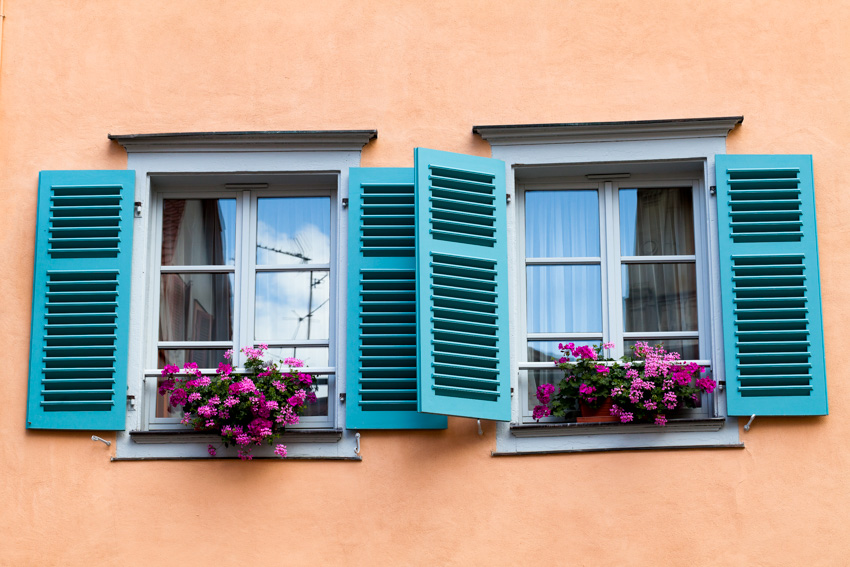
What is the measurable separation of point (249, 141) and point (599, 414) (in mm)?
2497

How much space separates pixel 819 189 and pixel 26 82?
459 cm

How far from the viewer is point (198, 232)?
22.9ft

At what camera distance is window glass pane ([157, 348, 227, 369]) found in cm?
677

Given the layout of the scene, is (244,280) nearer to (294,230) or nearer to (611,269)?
(294,230)

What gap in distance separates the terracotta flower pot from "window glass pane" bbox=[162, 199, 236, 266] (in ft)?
7.24

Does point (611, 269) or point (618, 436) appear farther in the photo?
point (611, 269)

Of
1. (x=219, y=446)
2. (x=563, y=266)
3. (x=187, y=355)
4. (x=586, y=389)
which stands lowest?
(x=219, y=446)

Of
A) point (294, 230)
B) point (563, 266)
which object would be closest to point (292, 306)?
point (294, 230)

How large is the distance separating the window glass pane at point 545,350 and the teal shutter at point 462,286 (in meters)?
0.45

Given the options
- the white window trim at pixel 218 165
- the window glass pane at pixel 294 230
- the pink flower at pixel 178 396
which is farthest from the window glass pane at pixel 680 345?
the pink flower at pixel 178 396

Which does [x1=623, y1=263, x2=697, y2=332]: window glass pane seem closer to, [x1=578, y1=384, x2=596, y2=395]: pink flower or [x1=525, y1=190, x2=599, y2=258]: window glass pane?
[x1=525, y1=190, x2=599, y2=258]: window glass pane

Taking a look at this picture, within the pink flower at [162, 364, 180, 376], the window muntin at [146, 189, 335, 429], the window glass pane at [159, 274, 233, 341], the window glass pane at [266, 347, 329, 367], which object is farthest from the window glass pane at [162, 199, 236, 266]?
the pink flower at [162, 364, 180, 376]

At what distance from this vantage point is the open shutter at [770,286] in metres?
6.30

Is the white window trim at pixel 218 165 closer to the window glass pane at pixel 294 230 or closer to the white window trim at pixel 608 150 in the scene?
the window glass pane at pixel 294 230
